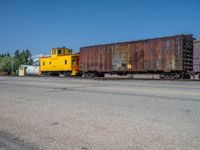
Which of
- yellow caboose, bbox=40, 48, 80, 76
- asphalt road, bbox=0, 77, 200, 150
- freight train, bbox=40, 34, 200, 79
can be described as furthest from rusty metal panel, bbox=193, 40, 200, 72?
yellow caboose, bbox=40, 48, 80, 76

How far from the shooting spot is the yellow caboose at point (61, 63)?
1297 inches

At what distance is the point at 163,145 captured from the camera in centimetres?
401

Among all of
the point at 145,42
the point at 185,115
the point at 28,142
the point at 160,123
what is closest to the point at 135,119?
the point at 160,123

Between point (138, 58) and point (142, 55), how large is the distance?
524mm

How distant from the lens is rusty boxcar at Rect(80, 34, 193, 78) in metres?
21.8

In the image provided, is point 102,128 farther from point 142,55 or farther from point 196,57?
point 142,55

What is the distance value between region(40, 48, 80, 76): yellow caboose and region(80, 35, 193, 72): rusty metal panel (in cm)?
289

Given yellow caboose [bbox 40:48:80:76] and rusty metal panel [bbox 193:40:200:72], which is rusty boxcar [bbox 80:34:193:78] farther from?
yellow caboose [bbox 40:48:80:76]

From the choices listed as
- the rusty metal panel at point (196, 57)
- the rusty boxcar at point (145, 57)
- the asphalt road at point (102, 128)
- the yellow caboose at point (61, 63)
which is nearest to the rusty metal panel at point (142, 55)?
the rusty boxcar at point (145, 57)

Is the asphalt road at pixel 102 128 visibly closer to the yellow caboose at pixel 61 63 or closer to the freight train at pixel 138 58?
the freight train at pixel 138 58

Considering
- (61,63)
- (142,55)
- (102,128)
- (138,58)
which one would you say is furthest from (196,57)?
(102,128)

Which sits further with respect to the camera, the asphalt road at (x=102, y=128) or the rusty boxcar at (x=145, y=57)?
the rusty boxcar at (x=145, y=57)

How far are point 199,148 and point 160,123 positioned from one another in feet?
5.50

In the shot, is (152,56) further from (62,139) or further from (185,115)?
(62,139)
